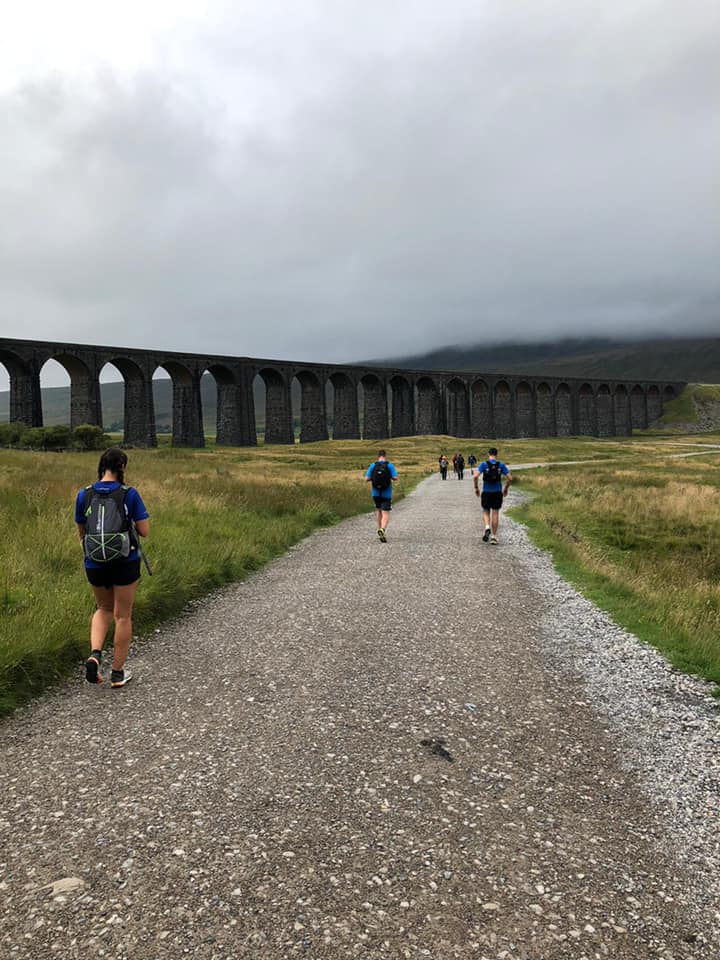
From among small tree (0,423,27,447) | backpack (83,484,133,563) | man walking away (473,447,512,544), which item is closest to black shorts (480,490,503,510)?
man walking away (473,447,512,544)

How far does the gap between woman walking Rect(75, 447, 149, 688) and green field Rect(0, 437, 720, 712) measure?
27.4 inches

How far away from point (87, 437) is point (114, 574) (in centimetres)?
6058

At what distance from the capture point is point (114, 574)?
5898 mm

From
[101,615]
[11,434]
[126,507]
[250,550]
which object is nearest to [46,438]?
[11,434]

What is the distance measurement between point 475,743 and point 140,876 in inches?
101

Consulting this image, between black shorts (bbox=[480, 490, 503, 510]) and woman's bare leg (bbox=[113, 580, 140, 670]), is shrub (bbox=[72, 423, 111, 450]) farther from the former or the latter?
woman's bare leg (bbox=[113, 580, 140, 670])

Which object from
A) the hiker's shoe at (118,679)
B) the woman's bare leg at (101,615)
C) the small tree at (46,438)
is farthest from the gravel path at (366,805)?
the small tree at (46,438)

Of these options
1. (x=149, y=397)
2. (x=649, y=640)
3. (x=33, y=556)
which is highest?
(x=149, y=397)

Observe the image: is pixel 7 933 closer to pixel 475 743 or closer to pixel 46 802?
pixel 46 802

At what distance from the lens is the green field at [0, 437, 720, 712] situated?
269 inches

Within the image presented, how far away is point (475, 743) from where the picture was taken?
15.6ft

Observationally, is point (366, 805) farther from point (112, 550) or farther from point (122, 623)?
point (112, 550)

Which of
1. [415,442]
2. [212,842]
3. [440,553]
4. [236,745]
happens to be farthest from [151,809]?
[415,442]

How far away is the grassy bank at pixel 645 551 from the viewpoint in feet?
26.4
